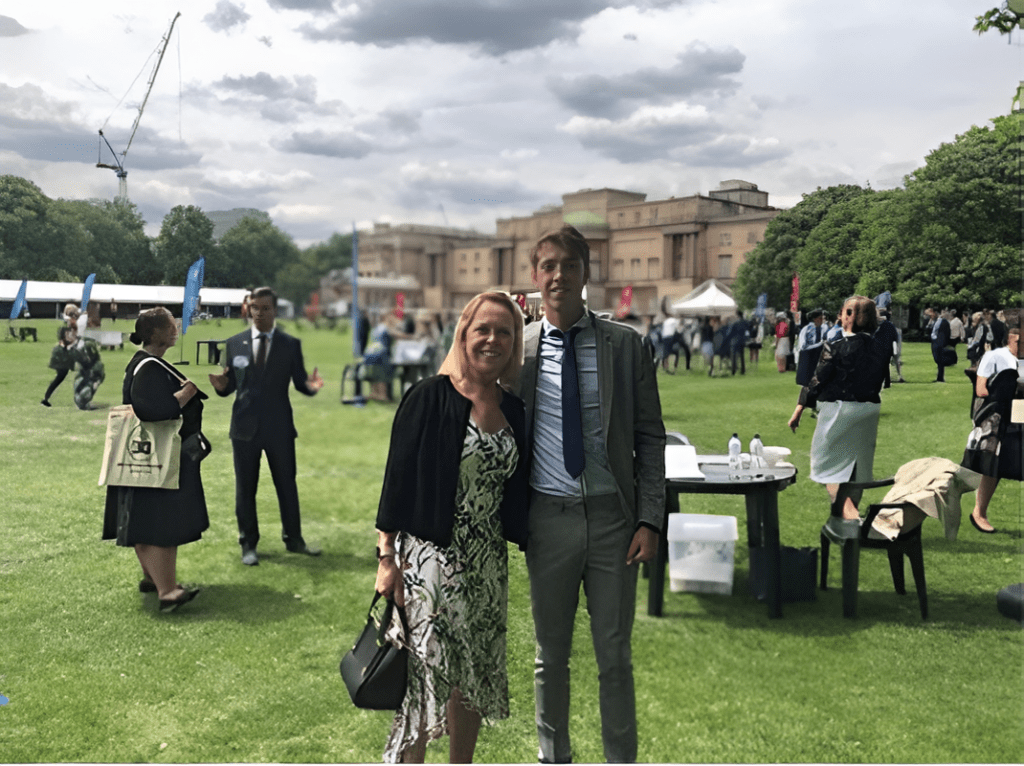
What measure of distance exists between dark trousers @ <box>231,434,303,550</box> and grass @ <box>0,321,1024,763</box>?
0.09 metres

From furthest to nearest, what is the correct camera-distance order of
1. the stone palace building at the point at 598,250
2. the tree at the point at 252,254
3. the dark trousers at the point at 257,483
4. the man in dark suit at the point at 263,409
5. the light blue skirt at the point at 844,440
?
the dark trousers at the point at 257,483 → the light blue skirt at the point at 844,440 → the man in dark suit at the point at 263,409 → the tree at the point at 252,254 → the stone palace building at the point at 598,250

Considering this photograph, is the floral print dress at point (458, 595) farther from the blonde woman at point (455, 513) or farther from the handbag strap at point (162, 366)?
the handbag strap at point (162, 366)

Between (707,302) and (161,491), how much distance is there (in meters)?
2.98

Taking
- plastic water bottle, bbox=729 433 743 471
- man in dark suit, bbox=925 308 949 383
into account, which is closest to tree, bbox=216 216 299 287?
plastic water bottle, bbox=729 433 743 471

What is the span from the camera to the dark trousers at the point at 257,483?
182 inches

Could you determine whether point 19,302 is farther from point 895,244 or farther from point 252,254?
point 895,244

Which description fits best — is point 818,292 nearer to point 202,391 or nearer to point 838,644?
point 838,644

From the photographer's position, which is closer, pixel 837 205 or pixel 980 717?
pixel 980 717

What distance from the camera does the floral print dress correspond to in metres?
2.70

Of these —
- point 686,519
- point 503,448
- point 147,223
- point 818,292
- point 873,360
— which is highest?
point 147,223

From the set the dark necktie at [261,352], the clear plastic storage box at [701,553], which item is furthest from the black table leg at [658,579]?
the dark necktie at [261,352]

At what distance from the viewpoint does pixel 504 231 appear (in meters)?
4.06

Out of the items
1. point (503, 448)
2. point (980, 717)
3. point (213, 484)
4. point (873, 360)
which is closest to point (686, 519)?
point (873, 360)

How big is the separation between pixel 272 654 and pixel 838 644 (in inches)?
111
